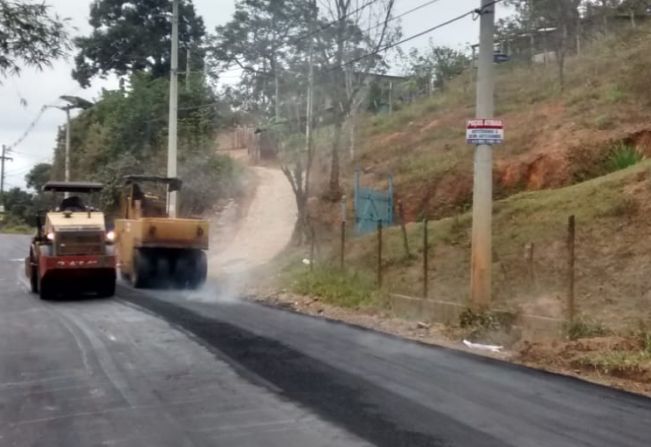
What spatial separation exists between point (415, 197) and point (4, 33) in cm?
2010

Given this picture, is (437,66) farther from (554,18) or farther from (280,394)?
(280,394)

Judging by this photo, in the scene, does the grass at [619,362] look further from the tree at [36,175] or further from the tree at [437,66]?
the tree at [36,175]

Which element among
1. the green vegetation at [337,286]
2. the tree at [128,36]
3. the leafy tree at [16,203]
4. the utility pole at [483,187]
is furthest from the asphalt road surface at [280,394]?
the leafy tree at [16,203]

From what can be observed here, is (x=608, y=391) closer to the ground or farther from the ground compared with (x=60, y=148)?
closer to the ground

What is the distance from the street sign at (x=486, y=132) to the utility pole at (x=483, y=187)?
14 centimetres

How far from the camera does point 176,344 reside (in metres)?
14.4

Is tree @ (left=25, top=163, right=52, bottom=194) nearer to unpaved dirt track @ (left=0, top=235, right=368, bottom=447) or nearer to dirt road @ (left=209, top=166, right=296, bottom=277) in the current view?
dirt road @ (left=209, top=166, right=296, bottom=277)

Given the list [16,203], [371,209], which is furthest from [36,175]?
[371,209]

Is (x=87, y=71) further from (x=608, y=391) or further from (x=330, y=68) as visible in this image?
(x=608, y=391)

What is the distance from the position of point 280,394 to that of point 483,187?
6.91 metres

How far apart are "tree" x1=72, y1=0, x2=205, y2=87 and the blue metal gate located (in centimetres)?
3423

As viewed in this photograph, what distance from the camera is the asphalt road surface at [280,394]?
848 centimetres

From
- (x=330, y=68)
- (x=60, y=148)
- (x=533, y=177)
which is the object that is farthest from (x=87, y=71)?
(x=533, y=177)

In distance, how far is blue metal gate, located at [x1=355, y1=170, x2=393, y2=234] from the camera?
93.4 feet
